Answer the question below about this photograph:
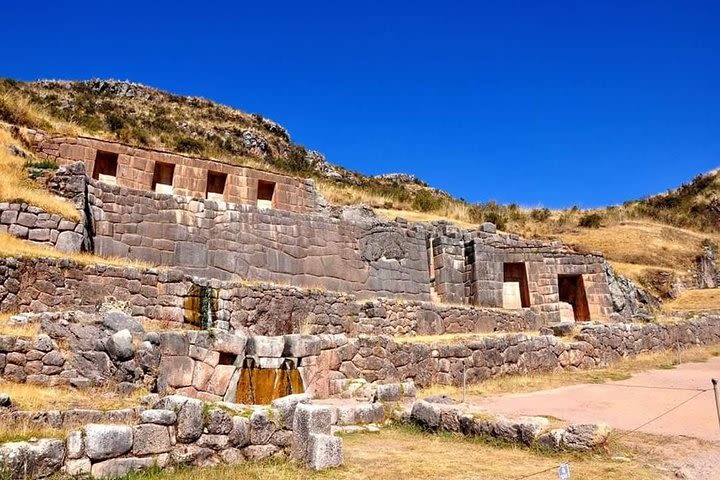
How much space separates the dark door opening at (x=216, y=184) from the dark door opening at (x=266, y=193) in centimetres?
131

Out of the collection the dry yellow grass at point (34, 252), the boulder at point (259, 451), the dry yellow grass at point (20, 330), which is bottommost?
the boulder at point (259, 451)

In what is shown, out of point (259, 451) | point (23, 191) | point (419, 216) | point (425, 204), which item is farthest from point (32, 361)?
point (425, 204)

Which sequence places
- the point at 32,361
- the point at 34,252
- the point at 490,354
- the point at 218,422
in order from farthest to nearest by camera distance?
the point at 490,354, the point at 34,252, the point at 32,361, the point at 218,422

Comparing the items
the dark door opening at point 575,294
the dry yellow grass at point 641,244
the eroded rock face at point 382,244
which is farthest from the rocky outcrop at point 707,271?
the eroded rock face at point 382,244

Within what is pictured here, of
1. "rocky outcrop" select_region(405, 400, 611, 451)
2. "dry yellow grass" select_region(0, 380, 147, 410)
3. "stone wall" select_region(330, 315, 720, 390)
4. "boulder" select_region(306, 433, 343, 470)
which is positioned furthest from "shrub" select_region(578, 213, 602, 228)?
"boulder" select_region(306, 433, 343, 470)

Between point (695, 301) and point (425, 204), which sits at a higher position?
point (425, 204)

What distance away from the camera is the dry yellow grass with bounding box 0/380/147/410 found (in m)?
7.90

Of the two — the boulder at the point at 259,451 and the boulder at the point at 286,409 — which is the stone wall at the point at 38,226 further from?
the boulder at the point at 259,451

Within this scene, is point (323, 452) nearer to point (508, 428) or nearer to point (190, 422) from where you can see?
point (190, 422)

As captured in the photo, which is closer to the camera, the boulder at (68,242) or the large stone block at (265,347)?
the large stone block at (265,347)

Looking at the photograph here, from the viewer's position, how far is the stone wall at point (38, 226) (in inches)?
509

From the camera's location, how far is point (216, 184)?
65.7 ft

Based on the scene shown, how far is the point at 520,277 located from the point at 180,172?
13.1 meters

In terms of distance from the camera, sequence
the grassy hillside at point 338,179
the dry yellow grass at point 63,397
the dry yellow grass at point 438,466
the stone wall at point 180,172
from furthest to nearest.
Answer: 1. the grassy hillside at point 338,179
2. the stone wall at point 180,172
3. the dry yellow grass at point 63,397
4. the dry yellow grass at point 438,466
